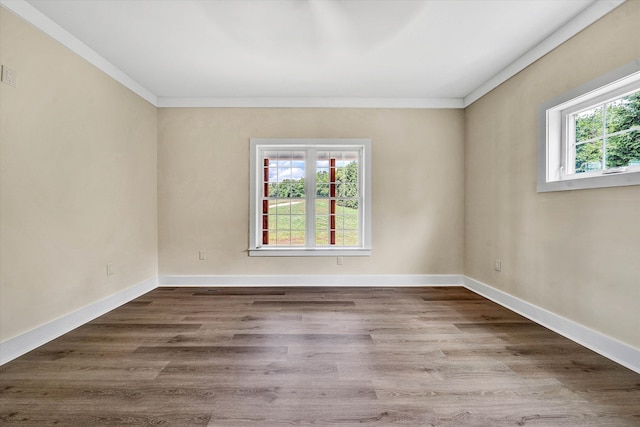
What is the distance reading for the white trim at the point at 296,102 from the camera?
13.0 ft

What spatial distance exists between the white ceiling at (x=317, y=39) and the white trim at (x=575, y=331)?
2487 millimetres

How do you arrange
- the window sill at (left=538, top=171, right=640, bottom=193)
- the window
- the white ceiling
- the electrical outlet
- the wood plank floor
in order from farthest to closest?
the window
the white ceiling
the electrical outlet
the window sill at (left=538, top=171, right=640, bottom=193)
the wood plank floor

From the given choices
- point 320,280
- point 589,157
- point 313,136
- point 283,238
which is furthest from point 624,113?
point 283,238

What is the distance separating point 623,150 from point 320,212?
10.3 feet

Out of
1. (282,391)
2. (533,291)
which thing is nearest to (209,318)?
(282,391)

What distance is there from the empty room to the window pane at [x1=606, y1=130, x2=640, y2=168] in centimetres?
1

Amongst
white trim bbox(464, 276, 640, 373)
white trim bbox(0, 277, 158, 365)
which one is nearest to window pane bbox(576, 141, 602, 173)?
white trim bbox(464, 276, 640, 373)

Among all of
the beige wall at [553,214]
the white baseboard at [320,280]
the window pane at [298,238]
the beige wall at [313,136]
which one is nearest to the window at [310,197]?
the window pane at [298,238]

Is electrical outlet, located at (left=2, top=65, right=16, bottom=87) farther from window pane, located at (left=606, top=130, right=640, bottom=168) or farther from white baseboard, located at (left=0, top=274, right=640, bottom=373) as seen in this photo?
window pane, located at (left=606, top=130, right=640, bottom=168)

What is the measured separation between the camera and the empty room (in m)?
1.78

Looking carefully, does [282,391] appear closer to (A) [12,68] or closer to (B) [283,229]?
(B) [283,229]

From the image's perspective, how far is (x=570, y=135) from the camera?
2537mm

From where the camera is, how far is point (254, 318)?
2840 mm

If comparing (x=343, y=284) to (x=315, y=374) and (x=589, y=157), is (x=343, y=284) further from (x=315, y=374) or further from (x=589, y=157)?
(x=589, y=157)
